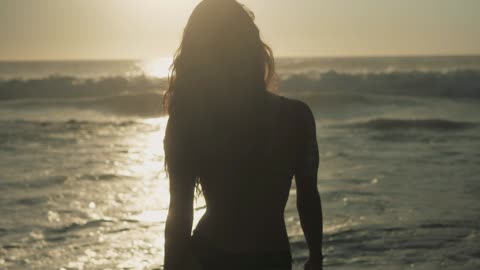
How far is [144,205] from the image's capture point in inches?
372

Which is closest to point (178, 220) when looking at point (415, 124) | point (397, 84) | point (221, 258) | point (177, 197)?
point (177, 197)

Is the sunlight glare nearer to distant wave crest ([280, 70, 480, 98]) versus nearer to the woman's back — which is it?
distant wave crest ([280, 70, 480, 98])

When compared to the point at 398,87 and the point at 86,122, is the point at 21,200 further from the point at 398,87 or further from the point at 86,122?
the point at 398,87

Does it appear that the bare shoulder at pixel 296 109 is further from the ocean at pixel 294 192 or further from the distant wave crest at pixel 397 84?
the distant wave crest at pixel 397 84

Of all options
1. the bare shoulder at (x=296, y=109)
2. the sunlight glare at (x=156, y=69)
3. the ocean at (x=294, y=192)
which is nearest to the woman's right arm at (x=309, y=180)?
the bare shoulder at (x=296, y=109)

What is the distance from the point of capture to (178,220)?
2.35 metres

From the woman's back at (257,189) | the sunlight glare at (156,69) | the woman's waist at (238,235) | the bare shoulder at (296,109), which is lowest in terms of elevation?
the sunlight glare at (156,69)

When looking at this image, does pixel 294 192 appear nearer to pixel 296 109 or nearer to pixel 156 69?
pixel 296 109

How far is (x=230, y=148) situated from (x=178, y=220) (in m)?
0.27

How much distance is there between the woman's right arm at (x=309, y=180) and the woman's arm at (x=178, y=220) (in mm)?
359

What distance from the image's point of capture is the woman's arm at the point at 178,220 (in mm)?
2330

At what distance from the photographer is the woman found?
7.65ft

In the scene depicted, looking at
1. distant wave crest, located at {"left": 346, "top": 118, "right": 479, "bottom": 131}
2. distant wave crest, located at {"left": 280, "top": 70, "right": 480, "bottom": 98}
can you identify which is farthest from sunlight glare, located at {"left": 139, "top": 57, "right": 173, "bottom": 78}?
distant wave crest, located at {"left": 346, "top": 118, "right": 479, "bottom": 131}

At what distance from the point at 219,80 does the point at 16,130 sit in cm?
1806
